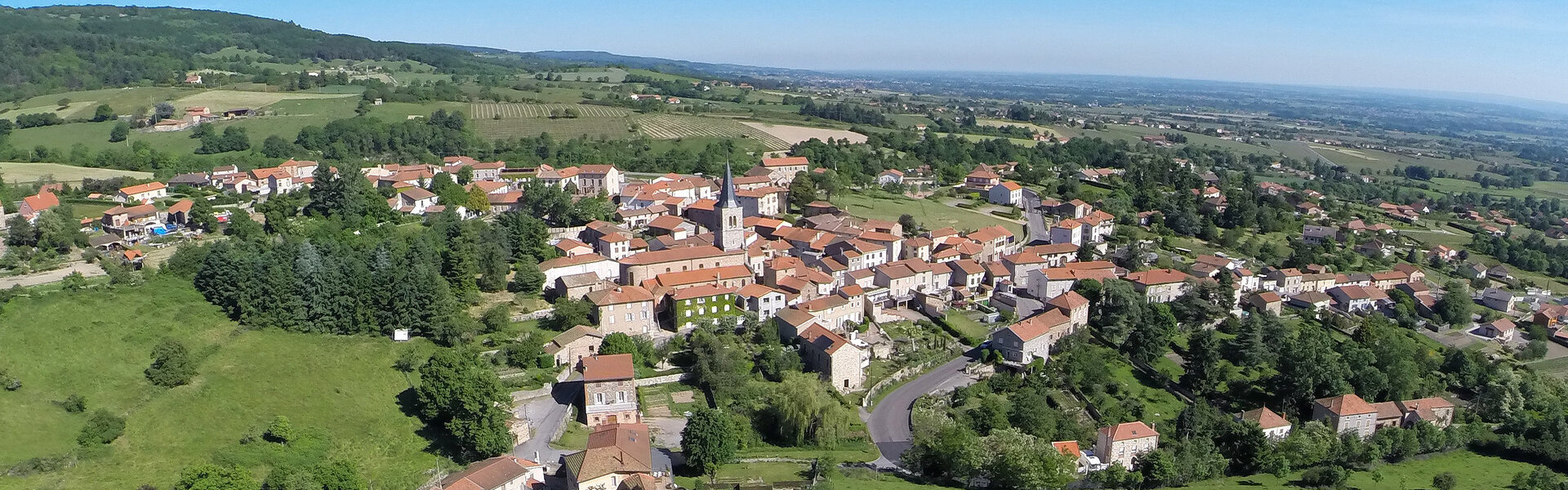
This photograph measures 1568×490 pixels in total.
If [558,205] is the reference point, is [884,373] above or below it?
below

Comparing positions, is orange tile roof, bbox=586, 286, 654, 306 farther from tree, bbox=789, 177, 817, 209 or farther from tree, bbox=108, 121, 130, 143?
tree, bbox=108, 121, 130, 143

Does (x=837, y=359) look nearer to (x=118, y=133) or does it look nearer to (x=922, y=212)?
(x=922, y=212)

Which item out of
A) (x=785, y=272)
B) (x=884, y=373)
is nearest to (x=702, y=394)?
(x=884, y=373)

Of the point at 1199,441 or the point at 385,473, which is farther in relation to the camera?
the point at 1199,441

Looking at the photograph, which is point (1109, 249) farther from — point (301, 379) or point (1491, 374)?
point (301, 379)

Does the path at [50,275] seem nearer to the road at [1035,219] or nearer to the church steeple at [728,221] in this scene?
the church steeple at [728,221]

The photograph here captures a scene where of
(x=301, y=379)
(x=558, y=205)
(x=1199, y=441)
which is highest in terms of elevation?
(x=558, y=205)


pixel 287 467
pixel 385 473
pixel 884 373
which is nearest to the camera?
pixel 287 467
